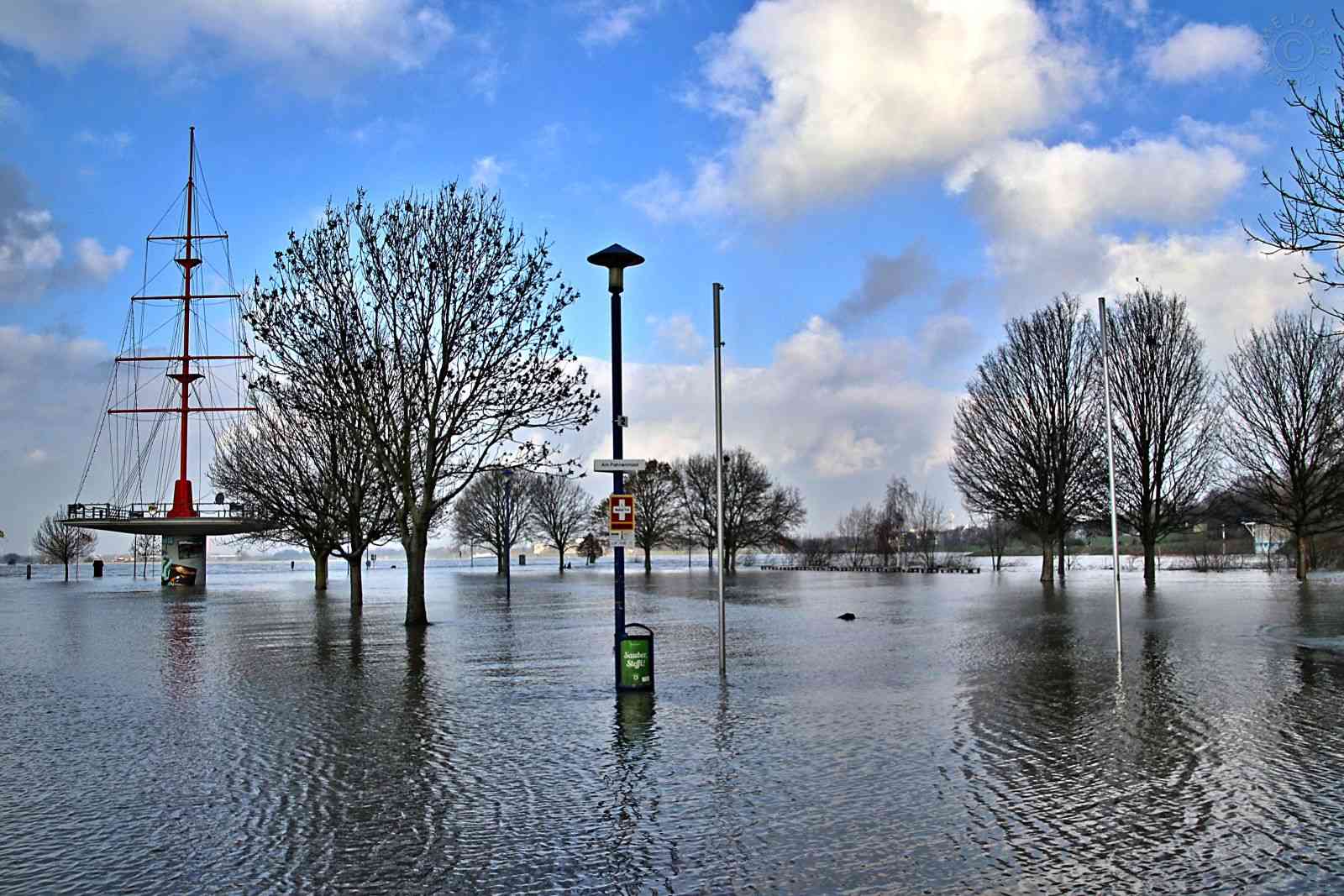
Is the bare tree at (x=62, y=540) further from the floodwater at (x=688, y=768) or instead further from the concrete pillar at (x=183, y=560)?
the floodwater at (x=688, y=768)

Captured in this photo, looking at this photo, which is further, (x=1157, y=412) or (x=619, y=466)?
(x=1157, y=412)

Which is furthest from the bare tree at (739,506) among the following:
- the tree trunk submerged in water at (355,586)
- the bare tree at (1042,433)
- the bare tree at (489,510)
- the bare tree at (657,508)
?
the tree trunk submerged in water at (355,586)

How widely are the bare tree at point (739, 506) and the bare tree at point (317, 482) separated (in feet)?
110

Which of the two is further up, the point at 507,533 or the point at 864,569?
the point at 507,533

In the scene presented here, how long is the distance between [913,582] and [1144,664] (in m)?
33.8

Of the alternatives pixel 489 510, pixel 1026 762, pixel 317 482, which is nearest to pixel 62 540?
pixel 489 510

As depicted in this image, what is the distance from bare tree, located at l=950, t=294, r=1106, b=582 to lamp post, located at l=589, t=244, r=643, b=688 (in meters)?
36.4

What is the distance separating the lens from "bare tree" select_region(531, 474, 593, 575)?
84.9m

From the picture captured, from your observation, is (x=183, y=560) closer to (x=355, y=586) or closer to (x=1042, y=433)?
(x=355, y=586)

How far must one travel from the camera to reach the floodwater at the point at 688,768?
5.93 metres

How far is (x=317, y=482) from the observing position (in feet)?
134

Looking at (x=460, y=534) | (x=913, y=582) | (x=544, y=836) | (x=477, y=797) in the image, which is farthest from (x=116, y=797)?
(x=460, y=534)

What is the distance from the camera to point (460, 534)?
9344 centimetres

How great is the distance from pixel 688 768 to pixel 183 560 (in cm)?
5329
